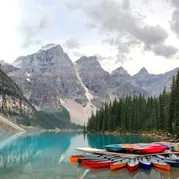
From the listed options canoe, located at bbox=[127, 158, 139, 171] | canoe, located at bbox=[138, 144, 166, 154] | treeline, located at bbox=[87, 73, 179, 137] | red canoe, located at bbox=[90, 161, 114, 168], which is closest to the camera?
→ canoe, located at bbox=[127, 158, 139, 171]

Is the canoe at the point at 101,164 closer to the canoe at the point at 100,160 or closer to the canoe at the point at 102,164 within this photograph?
the canoe at the point at 102,164

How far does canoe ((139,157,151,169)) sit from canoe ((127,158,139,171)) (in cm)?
55

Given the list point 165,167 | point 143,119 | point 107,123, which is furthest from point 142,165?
point 107,123

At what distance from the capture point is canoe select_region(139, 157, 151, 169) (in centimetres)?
4231

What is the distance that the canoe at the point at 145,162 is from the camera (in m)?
42.3

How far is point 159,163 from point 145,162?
72.0 inches

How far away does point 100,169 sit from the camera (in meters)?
43.0

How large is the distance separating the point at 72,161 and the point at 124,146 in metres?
8.24

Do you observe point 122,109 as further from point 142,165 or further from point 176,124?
point 142,165

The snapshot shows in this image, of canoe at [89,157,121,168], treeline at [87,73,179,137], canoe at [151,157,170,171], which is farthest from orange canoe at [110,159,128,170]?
treeline at [87,73,179,137]

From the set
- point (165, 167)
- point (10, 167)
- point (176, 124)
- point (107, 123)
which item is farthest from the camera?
point (107, 123)

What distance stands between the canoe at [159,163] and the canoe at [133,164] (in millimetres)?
2303

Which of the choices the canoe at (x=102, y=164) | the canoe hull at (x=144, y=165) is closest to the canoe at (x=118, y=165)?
the canoe at (x=102, y=164)

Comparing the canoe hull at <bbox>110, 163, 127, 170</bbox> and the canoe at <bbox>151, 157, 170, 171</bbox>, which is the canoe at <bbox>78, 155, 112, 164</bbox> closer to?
the canoe hull at <bbox>110, 163, 127, 170</bbox>
